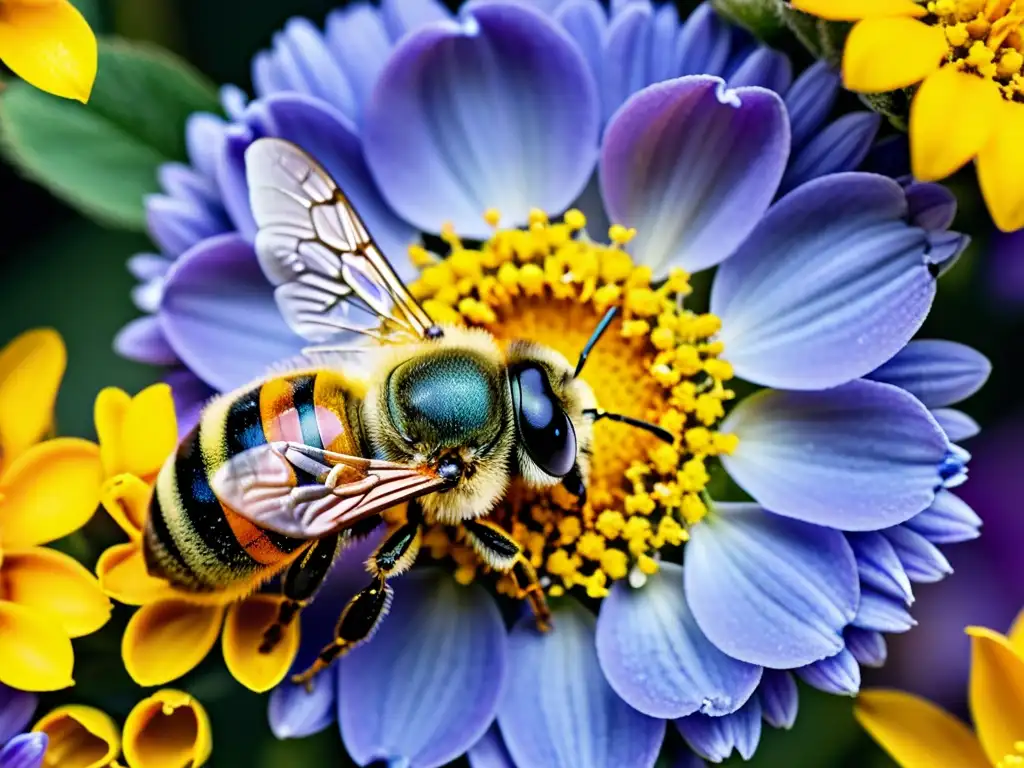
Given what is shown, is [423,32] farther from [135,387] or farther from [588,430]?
[135,387]

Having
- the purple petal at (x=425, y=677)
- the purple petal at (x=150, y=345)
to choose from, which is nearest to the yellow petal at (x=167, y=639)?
the purple petal at (x=425, y=677)

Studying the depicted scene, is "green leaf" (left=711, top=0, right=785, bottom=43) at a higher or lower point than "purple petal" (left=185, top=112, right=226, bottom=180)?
higher

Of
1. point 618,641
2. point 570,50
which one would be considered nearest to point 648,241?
point 570,50

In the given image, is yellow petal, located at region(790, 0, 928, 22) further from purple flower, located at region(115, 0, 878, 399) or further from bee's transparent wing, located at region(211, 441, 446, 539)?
bee's transparent wing, located at region(211, 441, 446, 539)

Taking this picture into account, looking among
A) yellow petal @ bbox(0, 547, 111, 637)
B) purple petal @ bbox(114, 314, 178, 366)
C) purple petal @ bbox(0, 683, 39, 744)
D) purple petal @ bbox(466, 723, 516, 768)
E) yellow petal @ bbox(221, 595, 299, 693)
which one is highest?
purple petal @ bbox(114, 314, 178, 366)

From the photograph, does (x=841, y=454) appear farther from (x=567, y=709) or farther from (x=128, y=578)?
(x=128, y=578)

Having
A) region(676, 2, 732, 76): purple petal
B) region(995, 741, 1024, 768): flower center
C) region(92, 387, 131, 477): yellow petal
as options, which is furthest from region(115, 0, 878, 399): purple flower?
region(995, 741, 1024, 768): flower center
